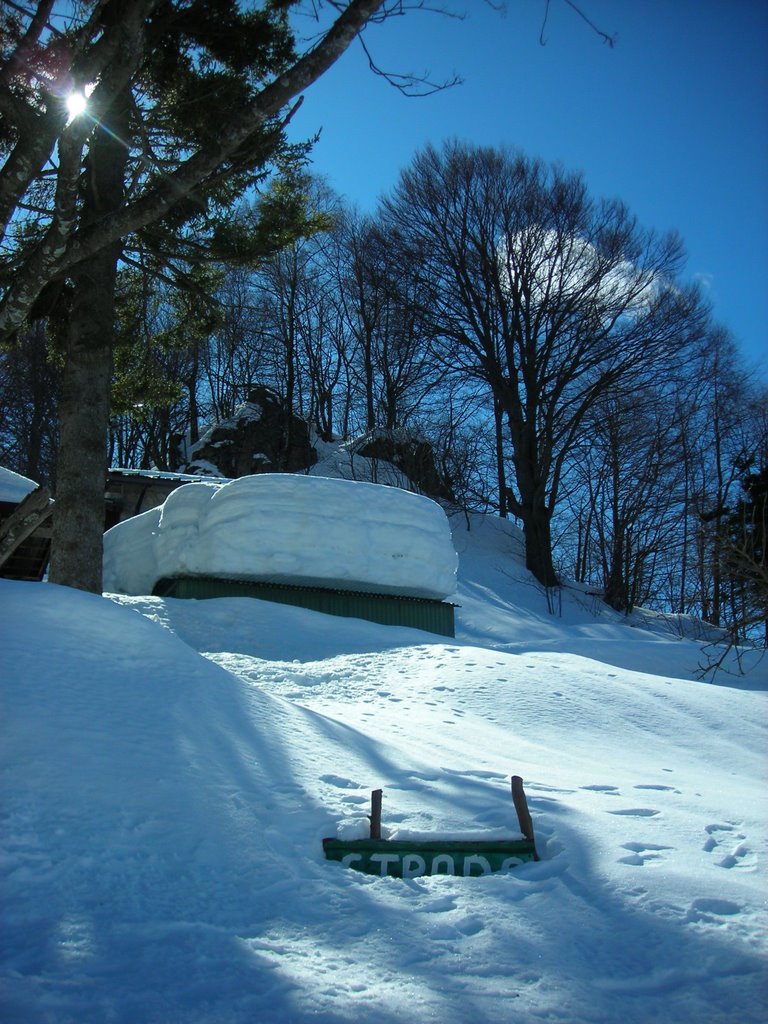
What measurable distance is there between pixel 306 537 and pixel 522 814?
7.70m

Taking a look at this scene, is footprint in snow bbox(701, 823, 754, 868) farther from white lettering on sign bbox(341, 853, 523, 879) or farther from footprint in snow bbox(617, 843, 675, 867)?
white lettering on sign bbox(341, 853, 523, 879)

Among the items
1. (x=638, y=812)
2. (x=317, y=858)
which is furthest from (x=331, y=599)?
(x=317, y=858)

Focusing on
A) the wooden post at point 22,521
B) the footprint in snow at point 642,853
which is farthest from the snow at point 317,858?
the wooden post at point 22,521

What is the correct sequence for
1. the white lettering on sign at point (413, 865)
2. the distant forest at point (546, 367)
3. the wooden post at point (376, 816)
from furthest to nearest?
the distant forest at point (546, 367) < the wooden post at point (376, 816) < the white lettering on sign at point (413, 865)

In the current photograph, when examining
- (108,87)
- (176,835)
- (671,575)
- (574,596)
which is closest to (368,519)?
(108,87)

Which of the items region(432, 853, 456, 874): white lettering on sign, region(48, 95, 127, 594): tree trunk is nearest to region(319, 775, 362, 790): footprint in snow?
region(432, 853, 456, 874): white lettering on sign

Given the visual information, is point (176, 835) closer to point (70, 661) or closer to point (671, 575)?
point (70, 661)

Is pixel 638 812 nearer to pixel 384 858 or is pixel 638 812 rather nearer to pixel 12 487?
pixel 384 858

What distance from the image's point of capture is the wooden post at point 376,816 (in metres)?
3.73

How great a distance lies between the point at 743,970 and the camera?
2816 mm

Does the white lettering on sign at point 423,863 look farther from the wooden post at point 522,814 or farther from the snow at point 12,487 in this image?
the snow at point 12,487

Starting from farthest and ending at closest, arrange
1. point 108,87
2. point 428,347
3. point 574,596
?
point 428,347, point 574,596, point 108,87

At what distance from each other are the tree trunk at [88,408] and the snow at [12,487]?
3259 millimetres

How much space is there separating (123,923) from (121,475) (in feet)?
54.9
